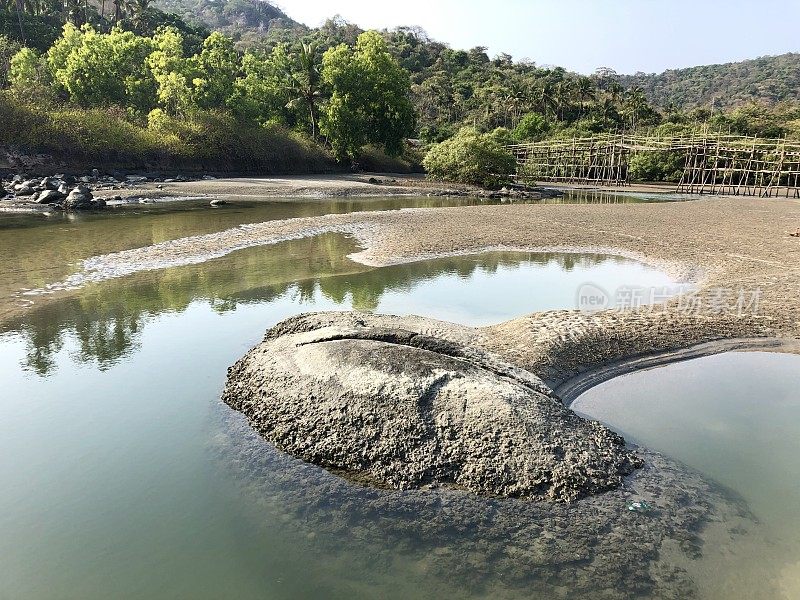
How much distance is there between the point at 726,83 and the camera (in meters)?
139

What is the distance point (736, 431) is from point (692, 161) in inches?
1850

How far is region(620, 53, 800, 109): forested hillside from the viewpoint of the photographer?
11475cm

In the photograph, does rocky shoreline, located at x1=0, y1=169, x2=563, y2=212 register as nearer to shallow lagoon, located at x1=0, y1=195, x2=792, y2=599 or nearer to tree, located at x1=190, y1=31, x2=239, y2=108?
tree, located at x1=190, y1=31, x2=239, y2=108

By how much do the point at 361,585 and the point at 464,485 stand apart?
1443 mm

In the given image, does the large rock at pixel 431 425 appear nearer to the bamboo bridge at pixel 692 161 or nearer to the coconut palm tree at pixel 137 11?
the bamboo bridge at pixel 692 161

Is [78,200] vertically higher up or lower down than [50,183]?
lower down

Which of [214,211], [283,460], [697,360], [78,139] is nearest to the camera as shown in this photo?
[283,460]

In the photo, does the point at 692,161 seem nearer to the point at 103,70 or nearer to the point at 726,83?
the point at 103,70

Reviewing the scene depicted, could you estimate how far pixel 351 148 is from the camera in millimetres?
51719

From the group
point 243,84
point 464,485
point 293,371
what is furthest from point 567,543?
point 243,84

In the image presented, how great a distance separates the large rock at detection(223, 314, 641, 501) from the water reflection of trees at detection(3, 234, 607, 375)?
14.9 ft

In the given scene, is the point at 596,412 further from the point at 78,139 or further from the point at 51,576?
the point at 78,139

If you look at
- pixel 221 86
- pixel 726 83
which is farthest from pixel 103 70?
pixel 726 83

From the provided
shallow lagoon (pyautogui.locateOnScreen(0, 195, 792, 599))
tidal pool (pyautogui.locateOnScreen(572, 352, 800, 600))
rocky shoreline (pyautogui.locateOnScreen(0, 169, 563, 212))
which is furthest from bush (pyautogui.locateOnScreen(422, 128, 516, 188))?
tidal pool (pyautogui.locateOnScreen(572, 352, 800, 600))
